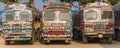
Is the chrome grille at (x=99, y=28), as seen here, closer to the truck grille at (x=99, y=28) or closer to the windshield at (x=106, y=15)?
the truck grille at (x=99, y=28)

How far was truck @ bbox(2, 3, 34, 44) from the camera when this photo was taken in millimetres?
26641

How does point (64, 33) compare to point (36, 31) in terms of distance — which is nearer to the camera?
point (64, 33)

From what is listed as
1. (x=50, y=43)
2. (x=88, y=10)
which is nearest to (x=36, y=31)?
(x=50, y=43)

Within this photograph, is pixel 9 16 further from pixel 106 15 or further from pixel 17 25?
pixel 106 15

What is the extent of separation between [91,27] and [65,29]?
201 cm

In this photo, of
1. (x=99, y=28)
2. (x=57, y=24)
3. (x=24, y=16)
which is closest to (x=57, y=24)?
(x=57, y=24)

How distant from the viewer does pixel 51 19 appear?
27.0 m

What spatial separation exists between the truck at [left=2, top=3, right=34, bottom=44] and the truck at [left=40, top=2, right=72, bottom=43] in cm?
96

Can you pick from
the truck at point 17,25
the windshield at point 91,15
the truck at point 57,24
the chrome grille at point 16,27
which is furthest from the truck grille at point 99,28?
the chrome grille at point 16,27

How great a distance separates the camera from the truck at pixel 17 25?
26641mm

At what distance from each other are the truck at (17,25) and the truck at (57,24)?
965 mm

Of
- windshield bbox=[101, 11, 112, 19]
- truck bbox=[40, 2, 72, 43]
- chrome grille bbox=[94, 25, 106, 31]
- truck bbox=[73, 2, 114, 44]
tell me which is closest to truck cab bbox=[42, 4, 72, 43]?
truck bbox=[40, 2, 72, 43]

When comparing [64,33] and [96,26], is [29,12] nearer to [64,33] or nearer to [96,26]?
[64,33]

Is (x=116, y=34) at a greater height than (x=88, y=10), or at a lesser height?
lesser
